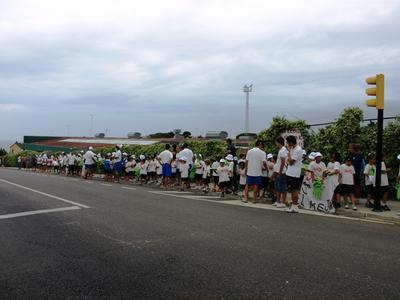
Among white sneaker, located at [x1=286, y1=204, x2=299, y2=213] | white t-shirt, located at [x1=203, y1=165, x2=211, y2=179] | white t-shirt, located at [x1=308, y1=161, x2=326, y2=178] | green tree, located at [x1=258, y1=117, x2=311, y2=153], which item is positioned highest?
green tree, located at [x1=258, y1=117, x2=311, y2=153]

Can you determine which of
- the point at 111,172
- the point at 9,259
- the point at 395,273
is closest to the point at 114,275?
the point at 9,259

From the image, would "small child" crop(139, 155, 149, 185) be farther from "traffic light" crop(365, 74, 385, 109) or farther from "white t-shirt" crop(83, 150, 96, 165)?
"traffic light" crop(365, 74, 385, 109)

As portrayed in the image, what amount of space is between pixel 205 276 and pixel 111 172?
1927 cm

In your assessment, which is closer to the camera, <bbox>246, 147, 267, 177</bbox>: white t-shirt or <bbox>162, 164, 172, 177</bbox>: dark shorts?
<bbox>246, 147, 267, 177</bbox>: white t-shirt

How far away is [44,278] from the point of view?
17.9 ft

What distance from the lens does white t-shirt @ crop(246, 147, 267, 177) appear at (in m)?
13.0

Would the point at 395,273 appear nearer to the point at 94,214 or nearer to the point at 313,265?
the point at 313,265

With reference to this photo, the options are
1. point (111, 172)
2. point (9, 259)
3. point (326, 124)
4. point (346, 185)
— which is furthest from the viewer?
point (111, 172)

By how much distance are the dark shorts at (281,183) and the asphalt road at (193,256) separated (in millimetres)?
1500

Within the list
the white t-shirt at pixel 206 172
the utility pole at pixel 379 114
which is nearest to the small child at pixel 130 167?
the white t-shirt at pixel 206 172

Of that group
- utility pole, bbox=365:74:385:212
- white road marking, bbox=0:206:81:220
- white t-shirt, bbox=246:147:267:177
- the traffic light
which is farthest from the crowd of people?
white road marking, bbox=0:206:81:220

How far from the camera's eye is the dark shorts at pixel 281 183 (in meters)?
11.9

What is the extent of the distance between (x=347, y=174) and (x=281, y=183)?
5.87ft

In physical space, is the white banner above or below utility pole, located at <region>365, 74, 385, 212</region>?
below
